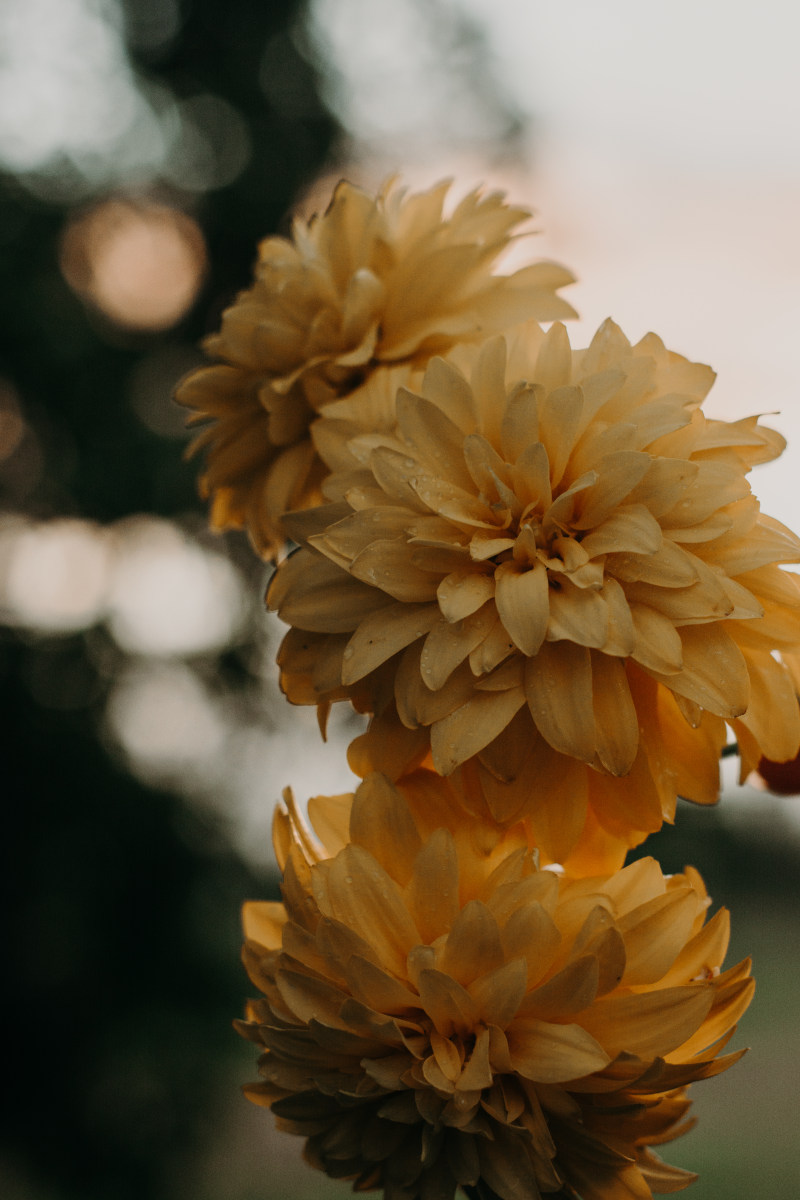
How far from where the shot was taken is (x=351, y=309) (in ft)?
1.59

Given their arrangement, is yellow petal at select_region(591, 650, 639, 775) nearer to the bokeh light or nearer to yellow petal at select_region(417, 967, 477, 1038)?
yellow petal at select_region(417, 967, 477, 1038)

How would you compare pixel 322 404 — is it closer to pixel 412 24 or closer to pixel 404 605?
pixel 404 605

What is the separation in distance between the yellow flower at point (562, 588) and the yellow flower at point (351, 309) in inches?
4.0

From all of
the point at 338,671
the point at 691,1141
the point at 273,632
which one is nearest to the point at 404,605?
the point at 338,671

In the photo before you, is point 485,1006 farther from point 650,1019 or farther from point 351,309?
point 351,309

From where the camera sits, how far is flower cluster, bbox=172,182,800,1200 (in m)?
0.35

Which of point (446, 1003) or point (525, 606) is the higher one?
point (525, 606)

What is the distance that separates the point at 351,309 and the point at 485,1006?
1.08ft

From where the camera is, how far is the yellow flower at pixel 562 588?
0.35 metres

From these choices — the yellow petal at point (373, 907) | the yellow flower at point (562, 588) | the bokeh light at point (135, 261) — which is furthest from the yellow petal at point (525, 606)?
the bokeh light at point (135, 261)

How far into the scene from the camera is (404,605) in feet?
1.24

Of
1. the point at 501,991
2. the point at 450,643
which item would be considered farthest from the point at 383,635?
the point at 501,991

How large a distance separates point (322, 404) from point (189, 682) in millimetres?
2076

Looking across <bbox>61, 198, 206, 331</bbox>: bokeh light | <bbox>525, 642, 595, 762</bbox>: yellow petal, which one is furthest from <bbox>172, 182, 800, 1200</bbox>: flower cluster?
<bbox>61, 198, 206, 331</bbox>: bokeh light
